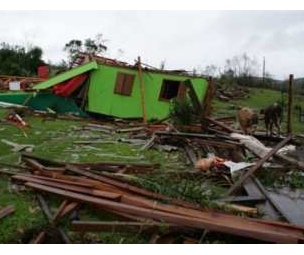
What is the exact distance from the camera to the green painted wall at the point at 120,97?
19.4m

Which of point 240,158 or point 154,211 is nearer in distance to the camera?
point 154,211

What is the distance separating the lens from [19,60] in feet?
115

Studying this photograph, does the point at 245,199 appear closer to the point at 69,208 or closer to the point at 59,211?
the point at 69,208

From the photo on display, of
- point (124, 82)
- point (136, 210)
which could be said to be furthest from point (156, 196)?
point (124, 82)

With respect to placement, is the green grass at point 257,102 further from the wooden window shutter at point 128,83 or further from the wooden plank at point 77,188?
the wooden plank at point 77,188

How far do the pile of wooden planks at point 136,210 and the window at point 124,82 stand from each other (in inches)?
483

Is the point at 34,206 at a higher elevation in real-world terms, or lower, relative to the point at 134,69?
lower

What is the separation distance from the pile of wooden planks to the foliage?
91.8 feet

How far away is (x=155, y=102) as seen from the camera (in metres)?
19.5

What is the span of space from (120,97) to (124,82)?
0.69 meters

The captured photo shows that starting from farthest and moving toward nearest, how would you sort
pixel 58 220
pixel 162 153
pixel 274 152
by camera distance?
pixel 162 153 → pixel 274 152 → pixel 58 220

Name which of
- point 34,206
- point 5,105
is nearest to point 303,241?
point 34,206

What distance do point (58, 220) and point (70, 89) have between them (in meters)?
14.5

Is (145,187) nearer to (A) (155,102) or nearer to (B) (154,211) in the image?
(B) (154,211)
